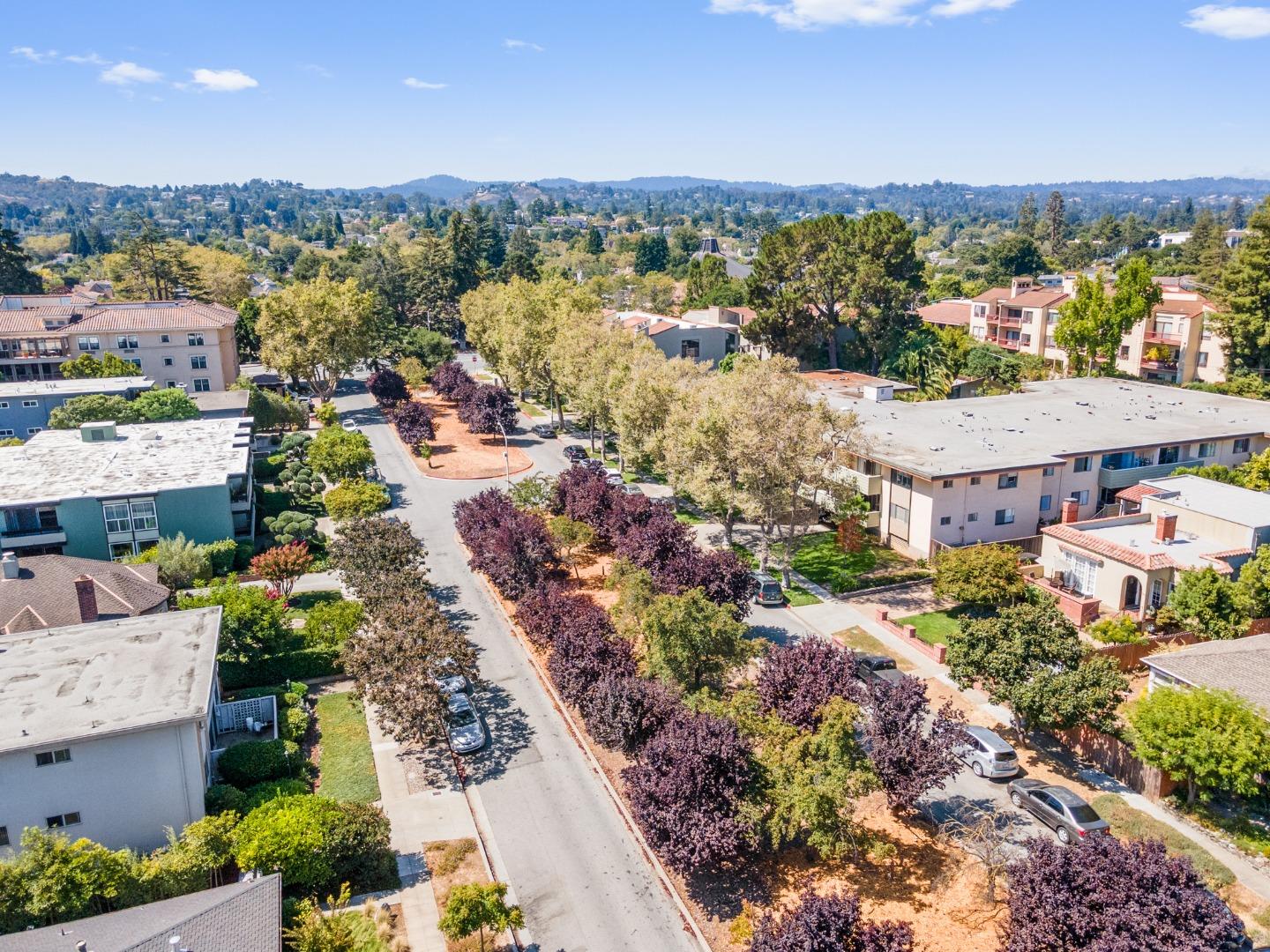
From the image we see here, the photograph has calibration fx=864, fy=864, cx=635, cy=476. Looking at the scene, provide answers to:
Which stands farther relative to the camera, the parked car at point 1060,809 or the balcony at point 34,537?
the balcony at point 34,537

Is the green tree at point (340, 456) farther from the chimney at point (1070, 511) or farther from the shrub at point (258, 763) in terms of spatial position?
the chimney at point (1070, 511)

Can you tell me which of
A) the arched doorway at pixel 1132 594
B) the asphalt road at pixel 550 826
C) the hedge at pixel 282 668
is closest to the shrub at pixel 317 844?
the asphalt road at pixel 550 826

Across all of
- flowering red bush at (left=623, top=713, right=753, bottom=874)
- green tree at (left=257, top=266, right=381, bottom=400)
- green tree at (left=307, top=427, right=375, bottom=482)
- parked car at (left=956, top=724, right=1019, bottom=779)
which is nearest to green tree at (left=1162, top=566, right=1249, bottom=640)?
parked car at (left=956, top=724, right=1019, bottom=779)

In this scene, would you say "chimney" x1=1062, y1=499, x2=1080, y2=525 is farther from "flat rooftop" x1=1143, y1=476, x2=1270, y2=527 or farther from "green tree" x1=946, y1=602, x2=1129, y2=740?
"green tree" x1=946, y1=602, x2=1129, y2=740

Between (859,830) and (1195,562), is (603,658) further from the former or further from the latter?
(1195,562)

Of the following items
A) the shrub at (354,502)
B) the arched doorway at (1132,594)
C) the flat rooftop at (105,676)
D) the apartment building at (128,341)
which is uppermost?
the apartment building at (128,341)

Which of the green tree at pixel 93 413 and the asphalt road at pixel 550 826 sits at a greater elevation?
the green tree at pixel 93 413

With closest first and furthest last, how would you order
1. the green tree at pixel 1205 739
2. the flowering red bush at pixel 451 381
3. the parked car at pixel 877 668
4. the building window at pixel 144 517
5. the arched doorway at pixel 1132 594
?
the green tree at pixel 1205 739 < the parked car at pixel 877 668 < the arched doorway at pixel 1132 594 < the building window at pixel 144 517 < the flowering red bush at pixel 451 381

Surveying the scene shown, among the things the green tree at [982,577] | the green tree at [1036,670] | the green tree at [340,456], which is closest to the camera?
the green tree at [1036,670]
